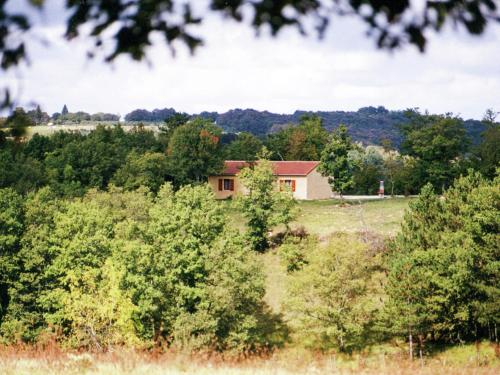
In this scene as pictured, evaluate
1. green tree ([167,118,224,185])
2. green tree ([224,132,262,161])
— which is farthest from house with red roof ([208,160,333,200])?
green tree ([224,132,262,161])

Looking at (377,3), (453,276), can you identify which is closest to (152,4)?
(377,3)

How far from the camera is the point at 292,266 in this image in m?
42.2

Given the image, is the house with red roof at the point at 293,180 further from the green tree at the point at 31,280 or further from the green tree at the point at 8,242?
the green tree at the point at 8,242

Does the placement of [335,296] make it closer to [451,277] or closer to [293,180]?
[451,277]

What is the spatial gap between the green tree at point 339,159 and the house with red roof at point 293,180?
31.7 feet

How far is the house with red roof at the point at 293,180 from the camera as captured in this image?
210 ft

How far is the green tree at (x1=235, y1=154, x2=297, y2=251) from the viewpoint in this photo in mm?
45719

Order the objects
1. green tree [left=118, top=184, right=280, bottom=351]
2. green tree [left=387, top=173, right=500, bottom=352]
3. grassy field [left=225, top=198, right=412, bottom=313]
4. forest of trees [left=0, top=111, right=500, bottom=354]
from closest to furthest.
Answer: green tree [left=387, top=173, right=500, bottom=352] < forest of trees [left=0, top=111, right=500, bottom=354] < green tree [left=118, top=184, right=280, bottom=351] < grassy field [left=225, top=198, right=412, bottom=313]

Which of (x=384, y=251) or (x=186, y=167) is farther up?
(x=186, y=167)

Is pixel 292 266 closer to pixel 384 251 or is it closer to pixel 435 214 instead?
pixel 384 251

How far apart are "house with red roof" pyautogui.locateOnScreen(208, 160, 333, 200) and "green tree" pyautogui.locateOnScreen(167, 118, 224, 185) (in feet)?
8.82

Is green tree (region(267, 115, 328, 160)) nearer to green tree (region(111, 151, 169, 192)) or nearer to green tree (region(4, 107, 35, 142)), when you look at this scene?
green tree (region(111, 151, 169, 192))

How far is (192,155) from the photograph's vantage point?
62250 mm

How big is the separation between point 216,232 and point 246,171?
12.0m
